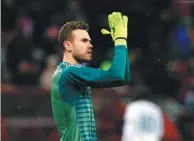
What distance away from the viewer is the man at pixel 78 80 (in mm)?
6500

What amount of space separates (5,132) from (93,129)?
679 cm

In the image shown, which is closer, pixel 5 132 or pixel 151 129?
pixel 151 129

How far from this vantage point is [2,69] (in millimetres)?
15180

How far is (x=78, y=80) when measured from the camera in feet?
21.6

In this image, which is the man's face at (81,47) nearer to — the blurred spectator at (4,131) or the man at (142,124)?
the man at (142,124)

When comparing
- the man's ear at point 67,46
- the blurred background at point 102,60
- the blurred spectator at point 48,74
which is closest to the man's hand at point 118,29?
the man's ear at point 67,46

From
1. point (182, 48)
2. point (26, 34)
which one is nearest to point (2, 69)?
point (26, 34)

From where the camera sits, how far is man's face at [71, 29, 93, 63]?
665cm

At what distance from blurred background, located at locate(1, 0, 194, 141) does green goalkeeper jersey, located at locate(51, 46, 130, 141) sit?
6491 millimetres

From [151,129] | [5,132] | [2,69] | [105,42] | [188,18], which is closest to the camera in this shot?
[151,129]

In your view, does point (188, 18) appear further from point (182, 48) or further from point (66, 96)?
point (66, 96)

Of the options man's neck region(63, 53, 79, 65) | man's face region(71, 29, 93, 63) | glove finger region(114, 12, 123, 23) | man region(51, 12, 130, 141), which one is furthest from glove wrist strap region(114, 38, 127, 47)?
man's neck region(63, 53, 79, 65)

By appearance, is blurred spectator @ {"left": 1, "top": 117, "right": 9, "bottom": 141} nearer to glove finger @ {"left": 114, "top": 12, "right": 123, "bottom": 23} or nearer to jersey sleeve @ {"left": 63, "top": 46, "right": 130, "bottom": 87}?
jersey sleeve @ {"left": 63, "top": 46, "right": 130, "bottom": 87}

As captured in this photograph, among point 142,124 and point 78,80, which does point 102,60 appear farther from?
point 78,80
